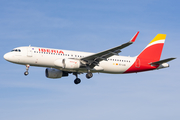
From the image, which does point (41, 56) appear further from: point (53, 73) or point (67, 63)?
point (53, 73)

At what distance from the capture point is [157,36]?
48688 millimetres

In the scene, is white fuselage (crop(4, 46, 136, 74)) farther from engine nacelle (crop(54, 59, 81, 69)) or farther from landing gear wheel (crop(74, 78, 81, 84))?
landing gear wheel (crop(74, 78, 81, 84))

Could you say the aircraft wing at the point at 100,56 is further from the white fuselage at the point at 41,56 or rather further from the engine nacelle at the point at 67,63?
the engine nacelle at the point at 67,63

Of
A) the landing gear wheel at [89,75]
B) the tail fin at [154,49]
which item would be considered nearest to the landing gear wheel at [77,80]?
the landing gear wheel at [89,75]

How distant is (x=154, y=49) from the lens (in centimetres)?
4731

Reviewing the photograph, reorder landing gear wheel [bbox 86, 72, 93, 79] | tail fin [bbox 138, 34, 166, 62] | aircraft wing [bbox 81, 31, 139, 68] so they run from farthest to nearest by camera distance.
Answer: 1. tail fin [bbox 138, 34, 166, 62]
2. landing gear wheel [bbox 86, 72, 93, 79]
3. aircraft wing [bbox 81, 31, 139, 68]

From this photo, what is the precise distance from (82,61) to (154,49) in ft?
40.7

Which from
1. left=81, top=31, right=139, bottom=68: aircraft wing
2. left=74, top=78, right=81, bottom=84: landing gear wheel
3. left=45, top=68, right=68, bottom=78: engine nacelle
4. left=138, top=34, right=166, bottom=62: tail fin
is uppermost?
left=138, top=34, right=166, bottom=62: tail fin

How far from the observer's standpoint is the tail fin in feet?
151

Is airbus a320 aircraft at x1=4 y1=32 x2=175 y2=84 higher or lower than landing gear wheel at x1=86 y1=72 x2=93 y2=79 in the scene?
higher

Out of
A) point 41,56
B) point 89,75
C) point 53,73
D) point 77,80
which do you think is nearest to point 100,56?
point 89,75

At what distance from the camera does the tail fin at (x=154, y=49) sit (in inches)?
1817

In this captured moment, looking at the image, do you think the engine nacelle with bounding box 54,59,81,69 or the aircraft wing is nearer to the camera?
the aircraft wing

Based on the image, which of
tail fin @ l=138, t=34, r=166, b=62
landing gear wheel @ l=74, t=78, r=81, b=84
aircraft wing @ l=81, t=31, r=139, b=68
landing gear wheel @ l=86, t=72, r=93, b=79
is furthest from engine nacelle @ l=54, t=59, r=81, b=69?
tail fin @ l=138, t=34, r=166, b=62
